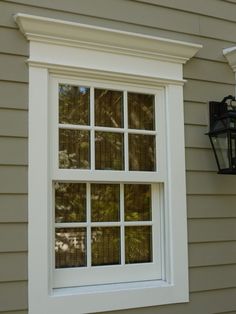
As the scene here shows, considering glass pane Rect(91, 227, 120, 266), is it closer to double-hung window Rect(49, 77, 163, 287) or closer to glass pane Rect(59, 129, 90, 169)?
double-hung window Rect(49, 77, 163, 287)

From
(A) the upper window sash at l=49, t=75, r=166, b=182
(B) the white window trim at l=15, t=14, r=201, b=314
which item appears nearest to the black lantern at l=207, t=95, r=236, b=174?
(B) the white window trim at l=15, t=14, r=201, b=314

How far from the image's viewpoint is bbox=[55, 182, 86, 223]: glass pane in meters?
2.77

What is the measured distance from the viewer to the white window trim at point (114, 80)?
260 cm

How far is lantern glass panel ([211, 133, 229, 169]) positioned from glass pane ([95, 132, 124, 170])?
2.07 feet

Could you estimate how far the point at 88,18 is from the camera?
114 inches

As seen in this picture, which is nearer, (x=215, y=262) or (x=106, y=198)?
(x=106, y=198)

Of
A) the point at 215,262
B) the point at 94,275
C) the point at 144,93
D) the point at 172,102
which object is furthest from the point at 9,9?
the point at 215,262

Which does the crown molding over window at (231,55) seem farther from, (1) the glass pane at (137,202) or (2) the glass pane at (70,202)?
(2) the glass pane at (70,202)

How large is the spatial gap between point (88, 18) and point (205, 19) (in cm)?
91

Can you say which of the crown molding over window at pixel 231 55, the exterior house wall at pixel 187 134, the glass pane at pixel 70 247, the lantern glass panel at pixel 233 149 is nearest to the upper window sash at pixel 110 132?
the exterior house wall at pixel 187 134

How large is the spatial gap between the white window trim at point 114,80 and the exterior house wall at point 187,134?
0.06m

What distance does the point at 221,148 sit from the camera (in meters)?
3.11

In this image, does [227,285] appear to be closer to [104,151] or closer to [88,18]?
[104,151]

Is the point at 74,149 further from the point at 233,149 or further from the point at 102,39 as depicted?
the point at 233,149
